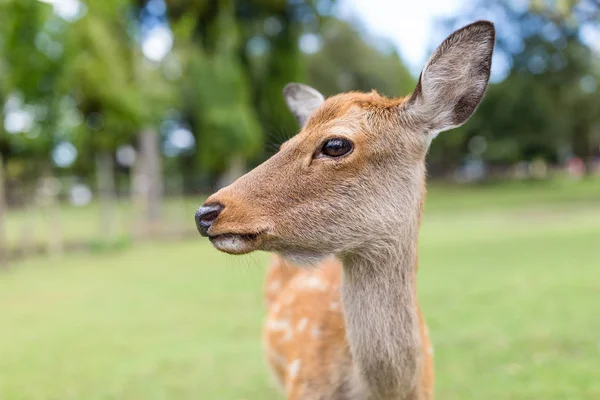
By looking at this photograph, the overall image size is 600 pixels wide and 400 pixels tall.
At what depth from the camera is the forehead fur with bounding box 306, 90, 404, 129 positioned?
7.77ft

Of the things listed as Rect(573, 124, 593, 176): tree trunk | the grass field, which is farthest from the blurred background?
Rect(573, 124, 593, 176): tree trunk

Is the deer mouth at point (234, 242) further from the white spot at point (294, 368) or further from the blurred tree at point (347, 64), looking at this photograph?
the blurred tree at point (347, 64)

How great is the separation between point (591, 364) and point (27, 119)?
11276 mm

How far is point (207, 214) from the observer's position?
2070mm

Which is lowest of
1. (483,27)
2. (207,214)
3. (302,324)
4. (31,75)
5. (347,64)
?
(302,324)

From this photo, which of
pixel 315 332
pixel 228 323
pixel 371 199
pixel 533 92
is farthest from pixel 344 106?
pixel 533 92

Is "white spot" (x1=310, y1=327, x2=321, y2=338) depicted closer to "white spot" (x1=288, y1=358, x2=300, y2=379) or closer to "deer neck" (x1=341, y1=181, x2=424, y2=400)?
"white spot" (x1=288, y1=358, x2=300, y2=379)

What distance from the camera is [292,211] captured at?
86.4 inches

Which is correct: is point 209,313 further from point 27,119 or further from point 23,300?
point 27,119

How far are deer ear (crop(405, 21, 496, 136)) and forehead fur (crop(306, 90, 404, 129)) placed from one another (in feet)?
0.33

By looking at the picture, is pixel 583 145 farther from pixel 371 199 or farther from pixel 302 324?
pixel 371 199

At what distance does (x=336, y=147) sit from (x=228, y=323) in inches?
171

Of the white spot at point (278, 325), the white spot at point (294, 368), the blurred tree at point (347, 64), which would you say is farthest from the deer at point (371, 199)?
the blurred tree at point (347, 64)

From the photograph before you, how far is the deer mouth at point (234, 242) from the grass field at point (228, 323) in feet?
1.01
